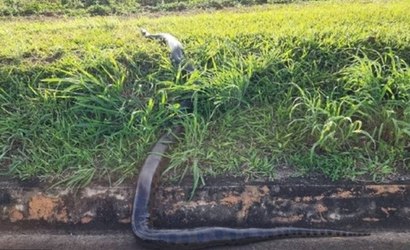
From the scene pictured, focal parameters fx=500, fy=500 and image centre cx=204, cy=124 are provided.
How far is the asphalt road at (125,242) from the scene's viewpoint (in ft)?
11.0

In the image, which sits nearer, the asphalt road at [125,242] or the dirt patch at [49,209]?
the asphalt road at [125,242]

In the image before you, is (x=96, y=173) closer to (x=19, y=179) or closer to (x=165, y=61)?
(x=19, y=179)

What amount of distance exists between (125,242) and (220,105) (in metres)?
1.37

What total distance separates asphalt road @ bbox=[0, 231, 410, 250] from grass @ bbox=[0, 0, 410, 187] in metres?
0.40

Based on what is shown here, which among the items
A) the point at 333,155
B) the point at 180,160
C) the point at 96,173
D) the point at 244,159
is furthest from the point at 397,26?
the point at 96,173

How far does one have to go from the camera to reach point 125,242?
3.45 m

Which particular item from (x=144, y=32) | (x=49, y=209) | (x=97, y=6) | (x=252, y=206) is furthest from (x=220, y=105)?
(x=97, y=6)

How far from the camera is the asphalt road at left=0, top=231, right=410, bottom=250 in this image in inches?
132

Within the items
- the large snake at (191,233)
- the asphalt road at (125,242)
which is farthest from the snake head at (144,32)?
the asphalt road at (125,242)

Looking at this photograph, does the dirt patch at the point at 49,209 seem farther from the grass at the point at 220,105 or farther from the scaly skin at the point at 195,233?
the scaly skin at the point at 195,233

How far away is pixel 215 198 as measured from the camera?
3516 mm

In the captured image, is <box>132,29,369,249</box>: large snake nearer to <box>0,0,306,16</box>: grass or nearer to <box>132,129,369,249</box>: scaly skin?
<box>132,129,369,249</box>: scaly skin

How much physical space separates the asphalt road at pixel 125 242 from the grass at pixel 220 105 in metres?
0.40

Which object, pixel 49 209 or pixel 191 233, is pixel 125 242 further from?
pixel 49 209
